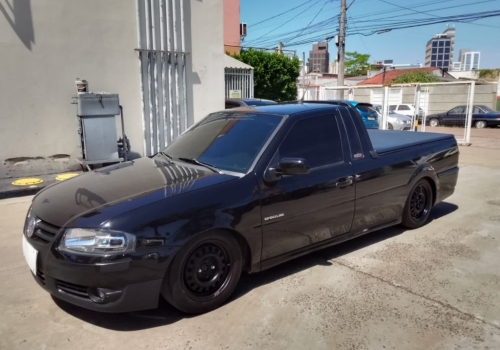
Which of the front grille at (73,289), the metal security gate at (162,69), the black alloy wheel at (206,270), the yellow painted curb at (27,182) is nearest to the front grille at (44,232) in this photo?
the front grille at (73,289)

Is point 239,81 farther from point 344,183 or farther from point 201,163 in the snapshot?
point 201,163

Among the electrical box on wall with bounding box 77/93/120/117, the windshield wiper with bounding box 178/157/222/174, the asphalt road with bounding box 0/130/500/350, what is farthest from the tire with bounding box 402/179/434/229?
the electrical box on wall with bounding box 77/93/120/117

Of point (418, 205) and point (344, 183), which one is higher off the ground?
point (344, 183)

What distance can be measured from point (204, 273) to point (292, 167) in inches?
45.3

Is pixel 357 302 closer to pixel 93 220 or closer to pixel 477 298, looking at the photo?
pixel 477 298

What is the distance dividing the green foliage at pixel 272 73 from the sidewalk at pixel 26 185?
577 inches

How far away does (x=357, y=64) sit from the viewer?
7206 centimetres

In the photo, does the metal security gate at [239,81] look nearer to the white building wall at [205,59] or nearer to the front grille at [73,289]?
the white building wall at [205,59]

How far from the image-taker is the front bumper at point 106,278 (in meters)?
2.76

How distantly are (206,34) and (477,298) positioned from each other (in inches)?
341

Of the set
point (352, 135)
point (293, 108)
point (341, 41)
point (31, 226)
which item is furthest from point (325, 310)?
point (341, 41)

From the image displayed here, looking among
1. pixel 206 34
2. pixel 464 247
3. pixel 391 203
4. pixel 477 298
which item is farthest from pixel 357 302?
pixel 206 34

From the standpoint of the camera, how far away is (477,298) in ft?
11.5

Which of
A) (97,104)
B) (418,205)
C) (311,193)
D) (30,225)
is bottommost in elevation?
(418,205)
